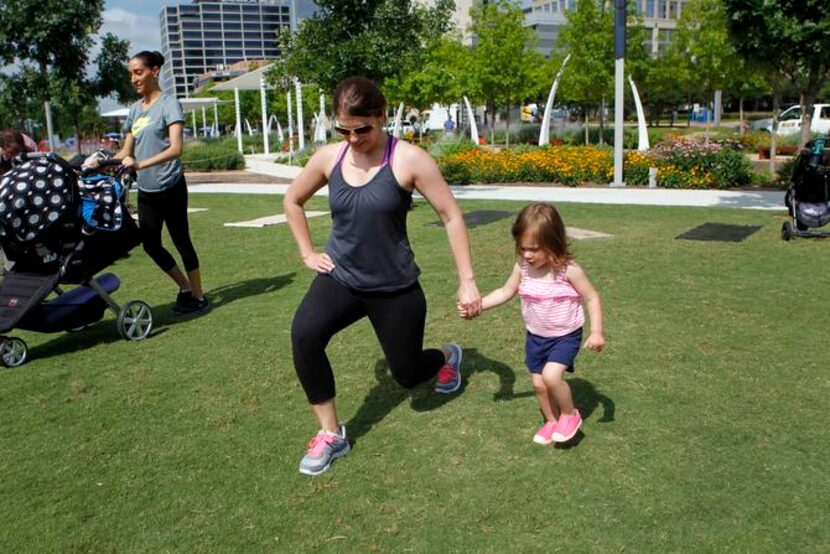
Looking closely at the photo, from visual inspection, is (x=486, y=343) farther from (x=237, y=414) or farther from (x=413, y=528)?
(x=413, y=528)

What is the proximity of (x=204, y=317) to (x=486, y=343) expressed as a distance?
8.12 feet

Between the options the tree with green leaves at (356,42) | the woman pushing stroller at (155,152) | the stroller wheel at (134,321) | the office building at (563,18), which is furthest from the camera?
the office building at (563,18)

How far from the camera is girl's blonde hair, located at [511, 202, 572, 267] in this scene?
3.43 meters

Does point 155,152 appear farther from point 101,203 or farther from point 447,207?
point 447,207

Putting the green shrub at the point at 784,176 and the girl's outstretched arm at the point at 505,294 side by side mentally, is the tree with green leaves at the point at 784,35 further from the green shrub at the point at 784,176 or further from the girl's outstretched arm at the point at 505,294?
the girl's outstretched arm at the point at 505,294

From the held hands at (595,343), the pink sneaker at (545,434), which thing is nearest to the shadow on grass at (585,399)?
the pink sneaker at (545,434)

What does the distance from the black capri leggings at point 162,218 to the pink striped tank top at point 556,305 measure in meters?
3.66

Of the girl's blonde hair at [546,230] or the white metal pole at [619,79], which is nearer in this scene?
the girl's blonde hair at [546,230]

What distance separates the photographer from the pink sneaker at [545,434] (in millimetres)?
3723

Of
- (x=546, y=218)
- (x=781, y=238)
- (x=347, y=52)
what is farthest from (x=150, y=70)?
(x=781, y=238)

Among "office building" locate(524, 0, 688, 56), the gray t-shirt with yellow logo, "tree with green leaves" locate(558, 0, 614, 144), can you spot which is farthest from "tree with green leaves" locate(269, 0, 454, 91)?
"office building" locate(524, 0, 688, 56)

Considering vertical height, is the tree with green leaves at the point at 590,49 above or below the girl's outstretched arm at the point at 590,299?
above

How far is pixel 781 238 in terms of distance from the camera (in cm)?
894

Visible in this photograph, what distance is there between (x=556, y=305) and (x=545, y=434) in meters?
0.65
